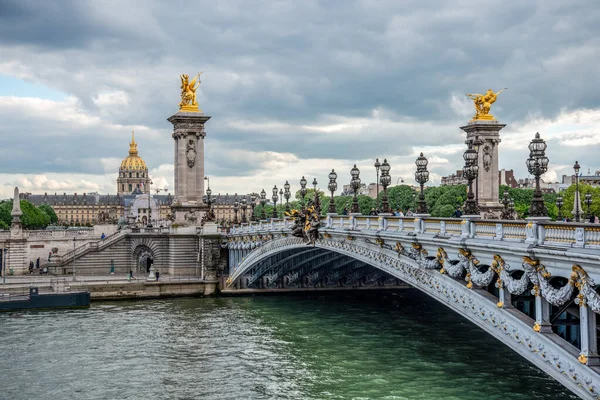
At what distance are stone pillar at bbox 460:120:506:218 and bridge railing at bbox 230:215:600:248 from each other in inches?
1419

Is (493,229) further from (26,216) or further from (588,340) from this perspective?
(26,216)

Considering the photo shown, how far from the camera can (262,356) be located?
1314 inches

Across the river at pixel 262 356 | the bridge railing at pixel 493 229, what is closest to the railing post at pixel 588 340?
the bridge railing at pixel 493 229

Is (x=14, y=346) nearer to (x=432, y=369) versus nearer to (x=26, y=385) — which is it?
(x=26, y=385)

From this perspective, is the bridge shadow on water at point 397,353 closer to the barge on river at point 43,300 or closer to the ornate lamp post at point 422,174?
the ornate lamp post at point 422,174

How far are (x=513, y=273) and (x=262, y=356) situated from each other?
15.5m

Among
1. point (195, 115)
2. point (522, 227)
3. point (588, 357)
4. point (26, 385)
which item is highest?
point (195, 115)

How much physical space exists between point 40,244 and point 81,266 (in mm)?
6270

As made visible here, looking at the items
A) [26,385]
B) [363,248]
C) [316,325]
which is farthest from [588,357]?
[316,325]

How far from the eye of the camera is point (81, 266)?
6612 centimetres

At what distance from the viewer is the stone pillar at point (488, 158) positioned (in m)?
67.4

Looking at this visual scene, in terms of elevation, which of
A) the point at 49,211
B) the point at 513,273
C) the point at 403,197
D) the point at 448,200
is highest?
the point at 403,197

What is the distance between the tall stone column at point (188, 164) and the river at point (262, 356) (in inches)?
877

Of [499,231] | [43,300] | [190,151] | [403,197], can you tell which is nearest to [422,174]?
[499,231]
